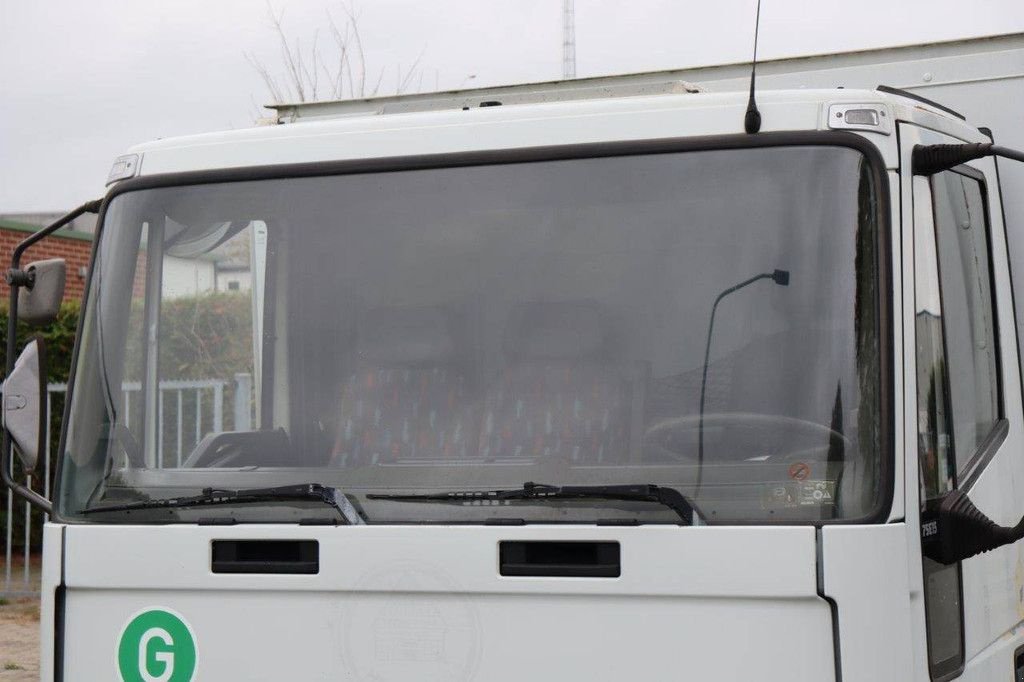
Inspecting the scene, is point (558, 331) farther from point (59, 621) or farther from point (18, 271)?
point (18, 271)

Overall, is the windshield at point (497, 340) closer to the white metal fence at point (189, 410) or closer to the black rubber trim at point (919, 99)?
the white metal fence at point (189, 410)

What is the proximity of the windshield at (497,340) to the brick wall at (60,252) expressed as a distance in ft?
51.3

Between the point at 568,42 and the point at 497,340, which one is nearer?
the point at 497,340

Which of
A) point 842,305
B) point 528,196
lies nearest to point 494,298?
point 528,196

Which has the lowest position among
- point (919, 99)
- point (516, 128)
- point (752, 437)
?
point (752, 437)

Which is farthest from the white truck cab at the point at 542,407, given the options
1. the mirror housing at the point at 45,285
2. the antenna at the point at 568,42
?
the antenna at the point at 568,42

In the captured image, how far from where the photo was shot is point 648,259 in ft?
11.0

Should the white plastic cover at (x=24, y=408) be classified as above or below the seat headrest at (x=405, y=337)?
below

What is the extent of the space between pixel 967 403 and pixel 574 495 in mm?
1176

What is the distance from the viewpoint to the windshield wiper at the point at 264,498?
3.31 meters

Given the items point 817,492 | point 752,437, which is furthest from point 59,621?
point 817,492

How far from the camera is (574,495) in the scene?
10.4 ft

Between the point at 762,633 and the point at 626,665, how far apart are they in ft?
1.02

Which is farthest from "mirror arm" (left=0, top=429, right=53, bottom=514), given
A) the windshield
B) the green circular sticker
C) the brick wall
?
the brick wall
